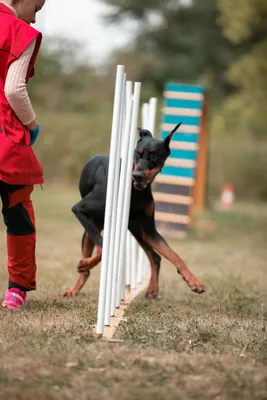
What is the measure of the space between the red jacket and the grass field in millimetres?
717

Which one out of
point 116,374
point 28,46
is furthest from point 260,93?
point 116,374

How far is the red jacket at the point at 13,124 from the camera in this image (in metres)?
3.58

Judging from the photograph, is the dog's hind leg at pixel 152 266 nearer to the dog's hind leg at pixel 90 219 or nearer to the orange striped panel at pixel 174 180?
the dog's hind leg at pixel 90 219

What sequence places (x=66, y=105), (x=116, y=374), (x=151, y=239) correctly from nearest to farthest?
(x=116, y=374), (x=151, y=239), (x=66, y=105)

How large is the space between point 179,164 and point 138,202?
5.48 meters

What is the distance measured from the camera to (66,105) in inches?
1031

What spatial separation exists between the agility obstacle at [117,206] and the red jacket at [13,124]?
1.53ft

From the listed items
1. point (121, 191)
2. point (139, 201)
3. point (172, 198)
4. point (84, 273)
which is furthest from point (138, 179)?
point (172, 198)

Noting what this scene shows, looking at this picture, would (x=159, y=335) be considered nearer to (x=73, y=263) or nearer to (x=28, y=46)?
(x=28, y=46)

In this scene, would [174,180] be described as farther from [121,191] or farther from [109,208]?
[109,208]

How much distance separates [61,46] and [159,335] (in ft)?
79.3

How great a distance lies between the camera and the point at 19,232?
3934 millimetres

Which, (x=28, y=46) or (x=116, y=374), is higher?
(x=28, y=46)

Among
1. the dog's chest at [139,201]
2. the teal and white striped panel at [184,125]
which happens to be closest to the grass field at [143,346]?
the dog's chest at [139,201]
